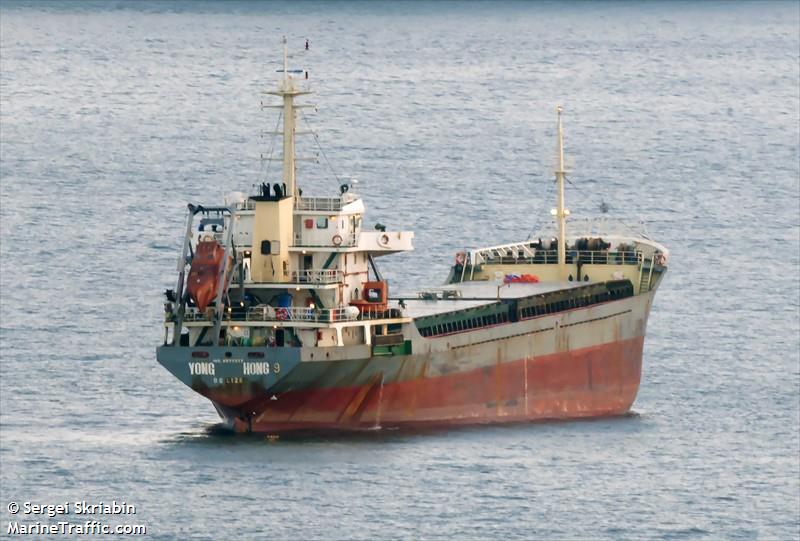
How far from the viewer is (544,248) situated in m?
143

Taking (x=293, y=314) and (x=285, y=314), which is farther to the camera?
(x=293, y=314)

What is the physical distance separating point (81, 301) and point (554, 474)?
4300cm

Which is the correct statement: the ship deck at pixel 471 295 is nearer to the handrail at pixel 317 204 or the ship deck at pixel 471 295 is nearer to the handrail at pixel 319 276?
the handrail at pixel 319 276

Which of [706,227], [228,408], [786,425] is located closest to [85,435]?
[228,408]

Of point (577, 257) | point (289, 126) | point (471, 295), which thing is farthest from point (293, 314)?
point (577, 257)

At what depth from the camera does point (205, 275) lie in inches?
4678

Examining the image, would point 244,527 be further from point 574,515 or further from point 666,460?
point 666,460

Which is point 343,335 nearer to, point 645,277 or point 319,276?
point 319,276

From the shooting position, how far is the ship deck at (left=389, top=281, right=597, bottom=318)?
127 metres

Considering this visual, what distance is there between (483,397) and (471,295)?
7071 millimetres

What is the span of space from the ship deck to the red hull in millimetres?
2909

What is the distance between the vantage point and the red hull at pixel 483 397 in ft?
394

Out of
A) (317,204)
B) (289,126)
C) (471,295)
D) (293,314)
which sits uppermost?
(289,126)

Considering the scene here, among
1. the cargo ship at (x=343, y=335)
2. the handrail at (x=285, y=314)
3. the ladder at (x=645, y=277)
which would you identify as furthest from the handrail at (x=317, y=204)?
the ladder at (x=645, y=277)
